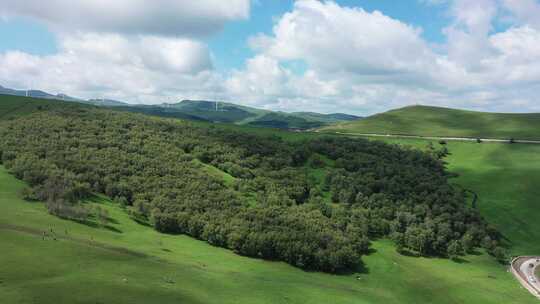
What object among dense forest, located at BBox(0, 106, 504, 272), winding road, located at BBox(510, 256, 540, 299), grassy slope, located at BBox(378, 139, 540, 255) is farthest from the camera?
grassy slope, located at BBox(378, 139, 540, 255)

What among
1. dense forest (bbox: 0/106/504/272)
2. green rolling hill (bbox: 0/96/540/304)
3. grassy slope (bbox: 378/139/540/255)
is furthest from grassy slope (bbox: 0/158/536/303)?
grassy slope (bbox: 378/139/540/255)

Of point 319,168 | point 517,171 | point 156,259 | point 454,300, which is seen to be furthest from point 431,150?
point 156,259

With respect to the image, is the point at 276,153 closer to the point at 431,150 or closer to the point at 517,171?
the point at 431,150

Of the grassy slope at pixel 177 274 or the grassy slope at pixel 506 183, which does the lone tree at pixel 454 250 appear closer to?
the grassy slope at pixel 177 274

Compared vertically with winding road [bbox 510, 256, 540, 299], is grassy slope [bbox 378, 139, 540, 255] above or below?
above

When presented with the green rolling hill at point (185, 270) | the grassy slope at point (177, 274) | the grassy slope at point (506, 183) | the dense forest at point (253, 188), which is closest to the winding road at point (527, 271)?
the green rolling hill at point (185, 270)

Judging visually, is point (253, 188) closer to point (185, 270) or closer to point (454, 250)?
point (454, 250)

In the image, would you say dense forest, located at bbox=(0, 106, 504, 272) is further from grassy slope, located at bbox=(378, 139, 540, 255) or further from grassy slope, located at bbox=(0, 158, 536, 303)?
grassy slope, located at bbox=(378, 139, 540, 255)
